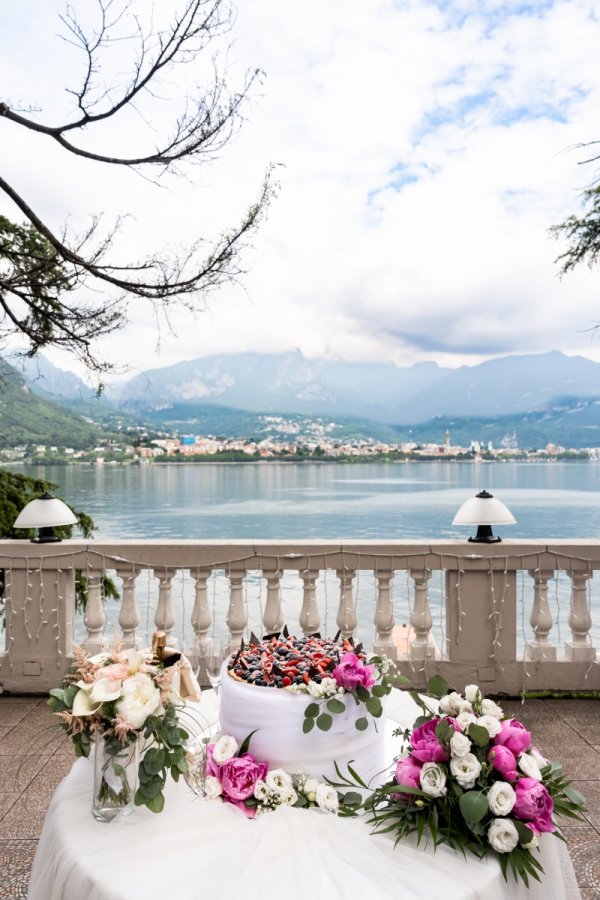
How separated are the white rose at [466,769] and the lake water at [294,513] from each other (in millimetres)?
16014

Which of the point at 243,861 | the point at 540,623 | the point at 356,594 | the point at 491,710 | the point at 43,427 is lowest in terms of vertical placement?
the point at 540,623

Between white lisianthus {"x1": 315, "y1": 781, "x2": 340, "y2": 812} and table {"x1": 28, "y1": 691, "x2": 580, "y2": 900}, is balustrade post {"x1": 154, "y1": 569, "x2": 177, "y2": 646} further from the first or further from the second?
white lisianthus {"x1": 315, "y1": 781, "x2": 340, "y2": 812}

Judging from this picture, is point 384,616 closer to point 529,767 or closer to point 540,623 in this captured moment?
point 540,623

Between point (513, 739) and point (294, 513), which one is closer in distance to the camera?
point (513, 739)

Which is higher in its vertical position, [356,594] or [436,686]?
[436,686]

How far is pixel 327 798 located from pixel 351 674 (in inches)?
12.3

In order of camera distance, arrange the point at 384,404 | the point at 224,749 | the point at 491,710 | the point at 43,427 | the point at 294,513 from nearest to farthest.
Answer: the point at 491,710 → the point at 224,749 → the point at 43,427 → the point at 294,513 → the point at 384,404

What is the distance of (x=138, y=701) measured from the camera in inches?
60.5

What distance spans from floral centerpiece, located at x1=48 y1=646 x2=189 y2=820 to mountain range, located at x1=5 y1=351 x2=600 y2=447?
697 cm

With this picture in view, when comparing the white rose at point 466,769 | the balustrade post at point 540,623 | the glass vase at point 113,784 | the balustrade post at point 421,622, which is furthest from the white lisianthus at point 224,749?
the balustrade post at point 540,623

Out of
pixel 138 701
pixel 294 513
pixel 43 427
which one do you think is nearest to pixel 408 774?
pixel 138 701

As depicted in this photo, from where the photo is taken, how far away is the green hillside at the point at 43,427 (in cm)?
2053

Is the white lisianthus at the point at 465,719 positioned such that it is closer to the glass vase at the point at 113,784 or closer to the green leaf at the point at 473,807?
the green leaf at the point at 473,807

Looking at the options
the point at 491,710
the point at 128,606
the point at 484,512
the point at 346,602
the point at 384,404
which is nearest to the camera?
the point at 491,710
